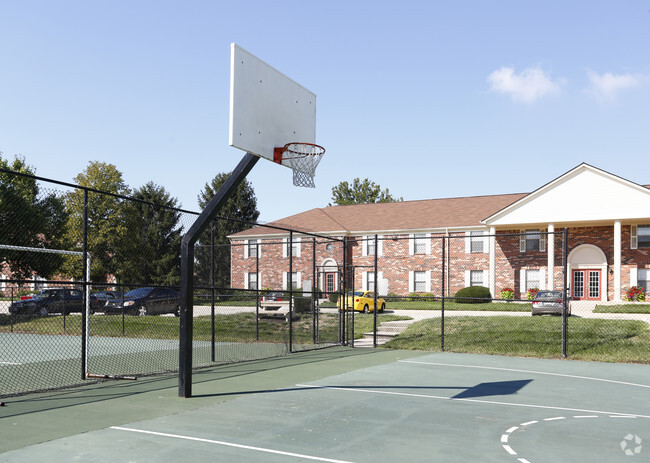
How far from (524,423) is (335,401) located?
8.98 ft

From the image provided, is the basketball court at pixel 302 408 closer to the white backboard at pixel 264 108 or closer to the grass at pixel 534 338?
the white backboard at pixel 264 108

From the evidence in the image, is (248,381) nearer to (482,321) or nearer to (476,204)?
(482,321)

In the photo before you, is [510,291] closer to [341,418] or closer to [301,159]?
[301,159]

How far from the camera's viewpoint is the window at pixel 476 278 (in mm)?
38303

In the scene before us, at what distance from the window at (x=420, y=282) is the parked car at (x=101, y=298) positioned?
21907mm

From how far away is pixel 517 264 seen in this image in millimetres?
36938

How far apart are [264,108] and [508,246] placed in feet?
103

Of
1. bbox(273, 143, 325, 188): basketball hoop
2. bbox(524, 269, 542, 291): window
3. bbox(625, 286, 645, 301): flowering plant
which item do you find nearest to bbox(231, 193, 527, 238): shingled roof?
bbox(524, 269, 542, 291): window

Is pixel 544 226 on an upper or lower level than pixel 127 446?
upper

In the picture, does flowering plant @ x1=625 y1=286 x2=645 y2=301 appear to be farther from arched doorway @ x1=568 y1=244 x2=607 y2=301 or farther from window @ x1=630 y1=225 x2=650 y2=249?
window @ x1=630 y1=225 x2=650 y2=249

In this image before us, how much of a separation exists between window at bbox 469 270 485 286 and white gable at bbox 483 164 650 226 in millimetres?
3557

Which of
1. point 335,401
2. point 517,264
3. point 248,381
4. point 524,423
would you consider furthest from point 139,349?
point 517,264

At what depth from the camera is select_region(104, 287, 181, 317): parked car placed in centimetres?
2100

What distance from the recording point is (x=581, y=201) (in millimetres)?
34875
